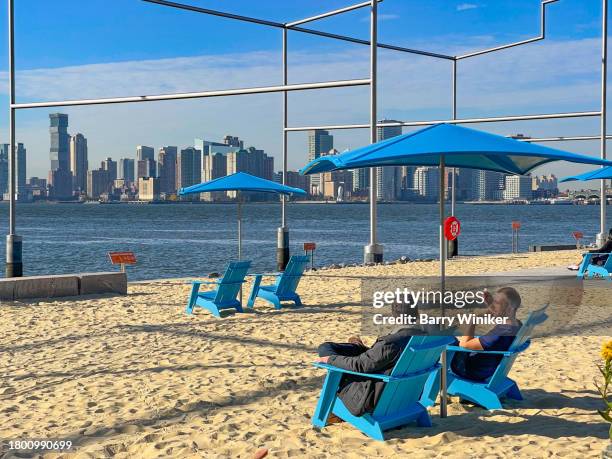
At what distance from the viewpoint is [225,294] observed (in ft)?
31.2

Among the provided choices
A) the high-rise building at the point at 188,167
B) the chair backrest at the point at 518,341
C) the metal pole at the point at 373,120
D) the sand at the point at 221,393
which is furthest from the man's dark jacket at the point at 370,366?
the high-rise building at the point at 188,167

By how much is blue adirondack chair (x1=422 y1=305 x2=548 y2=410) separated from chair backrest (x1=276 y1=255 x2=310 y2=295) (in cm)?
473

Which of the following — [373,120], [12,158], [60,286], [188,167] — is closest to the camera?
[60,286]

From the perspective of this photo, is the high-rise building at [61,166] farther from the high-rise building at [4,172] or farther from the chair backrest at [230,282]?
the chair backrest at [230,282]

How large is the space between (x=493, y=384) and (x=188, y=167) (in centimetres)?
17058

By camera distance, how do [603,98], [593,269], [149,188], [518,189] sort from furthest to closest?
[518,189]
[149,188]
[603,98]
[593,269]

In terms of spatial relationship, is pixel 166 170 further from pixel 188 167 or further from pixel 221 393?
pixel 221 393

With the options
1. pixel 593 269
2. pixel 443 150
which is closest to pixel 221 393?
pixel 443 150

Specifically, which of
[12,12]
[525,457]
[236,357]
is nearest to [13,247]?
[12,12]

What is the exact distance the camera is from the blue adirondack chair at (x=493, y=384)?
17.1 ft

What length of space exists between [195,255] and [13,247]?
23.6 meters

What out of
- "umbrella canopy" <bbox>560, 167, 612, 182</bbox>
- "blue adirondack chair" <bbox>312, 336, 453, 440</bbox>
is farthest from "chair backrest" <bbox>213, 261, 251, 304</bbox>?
"umbrella canopy" <bbox>560, 167, 612, 182</bbox>

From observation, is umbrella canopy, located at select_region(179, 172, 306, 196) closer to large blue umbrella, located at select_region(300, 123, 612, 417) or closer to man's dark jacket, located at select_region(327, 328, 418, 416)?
large blue umbrella, located at select_region(300, 123, 612, 417)

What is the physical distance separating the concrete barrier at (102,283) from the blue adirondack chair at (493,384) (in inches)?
276
